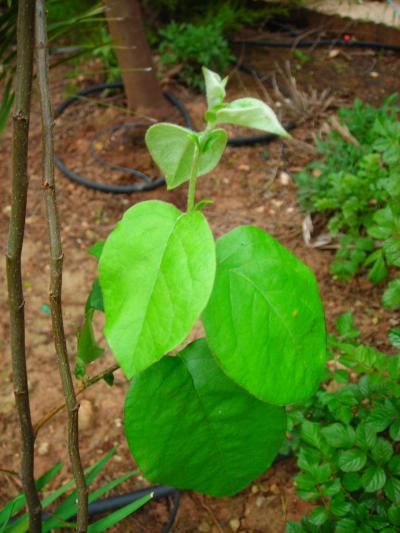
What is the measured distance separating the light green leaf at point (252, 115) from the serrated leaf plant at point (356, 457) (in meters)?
0.60

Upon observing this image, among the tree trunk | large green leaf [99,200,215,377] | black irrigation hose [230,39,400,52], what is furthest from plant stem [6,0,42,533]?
black irrigation hose [230,39,400,52]

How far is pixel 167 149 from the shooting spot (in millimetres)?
636

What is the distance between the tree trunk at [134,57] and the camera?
254 cm

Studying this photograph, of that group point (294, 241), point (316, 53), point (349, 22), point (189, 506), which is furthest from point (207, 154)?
point (349, 22)

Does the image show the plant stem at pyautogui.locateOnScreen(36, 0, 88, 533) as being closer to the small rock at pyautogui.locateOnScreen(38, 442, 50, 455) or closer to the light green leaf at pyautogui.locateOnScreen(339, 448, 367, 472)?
the light green leaf at pyautogui.locateOnScreen(339, 448, 367, 472)

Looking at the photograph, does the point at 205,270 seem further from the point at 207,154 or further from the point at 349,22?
the point at 349,22

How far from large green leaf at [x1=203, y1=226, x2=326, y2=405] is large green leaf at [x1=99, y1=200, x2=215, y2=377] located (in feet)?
0.17

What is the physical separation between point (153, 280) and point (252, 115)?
0.19 metres

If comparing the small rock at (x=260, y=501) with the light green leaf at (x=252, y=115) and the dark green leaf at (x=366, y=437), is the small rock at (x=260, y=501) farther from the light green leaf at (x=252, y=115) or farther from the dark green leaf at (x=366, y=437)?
the light green leaf at (x=252, y=115)

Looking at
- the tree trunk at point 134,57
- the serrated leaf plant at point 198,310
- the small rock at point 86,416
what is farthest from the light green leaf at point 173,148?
the tree trunk at point 134,57

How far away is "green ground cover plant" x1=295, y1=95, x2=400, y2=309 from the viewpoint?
1.31 metres

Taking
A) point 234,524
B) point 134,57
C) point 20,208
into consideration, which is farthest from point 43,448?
point 134,57

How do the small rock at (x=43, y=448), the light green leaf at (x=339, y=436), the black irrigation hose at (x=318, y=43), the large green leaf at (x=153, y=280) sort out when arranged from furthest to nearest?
the black irrigation hose at (x=318, y=43) → the small rock at (x=43, y=448) → the light green leaf at (x=339, y=436) → the large green leaf at (x=153, y=280)

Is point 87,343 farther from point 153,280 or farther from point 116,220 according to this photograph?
point 116,220
